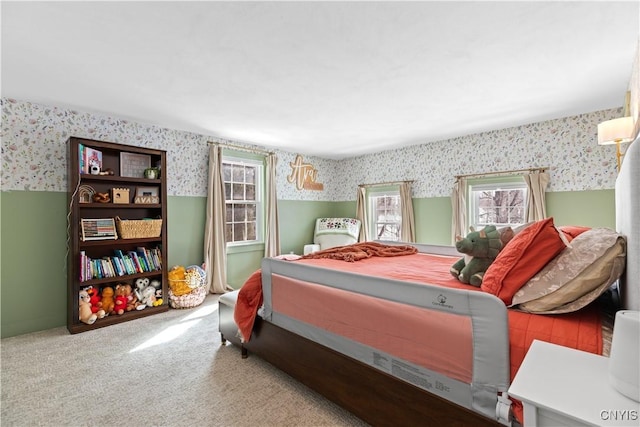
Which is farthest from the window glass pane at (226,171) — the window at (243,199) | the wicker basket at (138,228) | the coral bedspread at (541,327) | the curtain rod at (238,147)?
the coral bedspread at (541,327)

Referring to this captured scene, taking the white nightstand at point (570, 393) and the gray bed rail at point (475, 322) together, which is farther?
the gray bed rail at point (475, 322)

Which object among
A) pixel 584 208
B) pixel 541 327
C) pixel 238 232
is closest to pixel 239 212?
pixel 238 232

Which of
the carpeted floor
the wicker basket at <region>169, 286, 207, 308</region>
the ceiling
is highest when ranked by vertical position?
the ceiling

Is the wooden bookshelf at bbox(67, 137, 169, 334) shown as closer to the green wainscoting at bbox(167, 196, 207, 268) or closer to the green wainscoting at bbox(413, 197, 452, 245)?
the green wainscoting at bbox(167, 196, 207, 268)

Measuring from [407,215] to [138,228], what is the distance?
3.87 meters

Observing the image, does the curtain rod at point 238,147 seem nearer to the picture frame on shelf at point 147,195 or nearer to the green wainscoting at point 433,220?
the picture frame on shelf at point 147,195

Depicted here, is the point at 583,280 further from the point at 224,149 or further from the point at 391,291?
the point at 224,149

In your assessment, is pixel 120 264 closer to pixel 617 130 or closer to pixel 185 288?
pixel 185 288

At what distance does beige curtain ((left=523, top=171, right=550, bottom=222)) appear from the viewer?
365 cm

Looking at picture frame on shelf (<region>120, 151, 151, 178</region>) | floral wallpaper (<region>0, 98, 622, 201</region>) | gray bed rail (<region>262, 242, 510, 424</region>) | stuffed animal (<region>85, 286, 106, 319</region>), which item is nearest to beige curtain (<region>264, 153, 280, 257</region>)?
floral wallpaper (<region>0, 98, 622, 201</region>)

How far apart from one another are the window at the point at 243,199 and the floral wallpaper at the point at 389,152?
1.32 ft

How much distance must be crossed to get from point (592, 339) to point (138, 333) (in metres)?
3.43

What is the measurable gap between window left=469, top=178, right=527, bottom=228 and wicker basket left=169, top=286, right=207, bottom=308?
12.8ft

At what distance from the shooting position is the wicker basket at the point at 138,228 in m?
3.28
